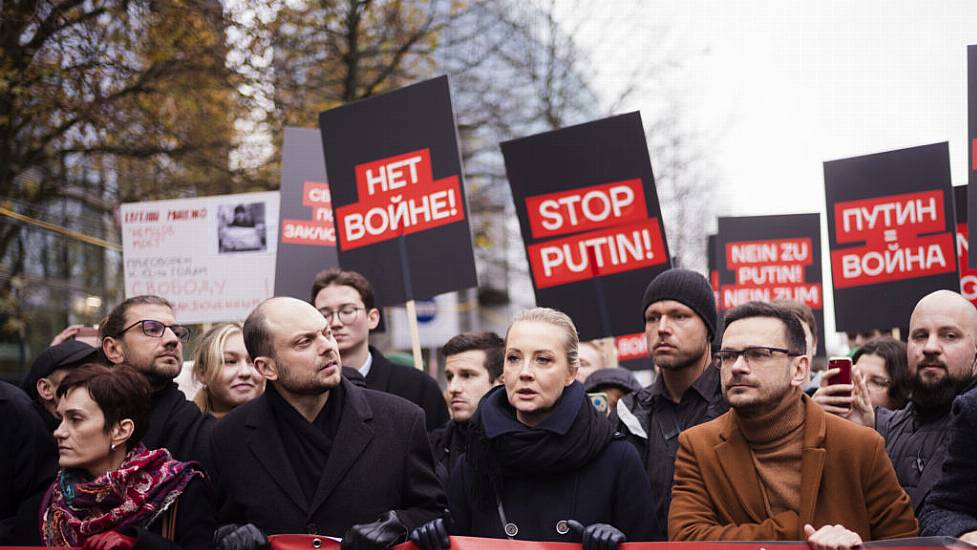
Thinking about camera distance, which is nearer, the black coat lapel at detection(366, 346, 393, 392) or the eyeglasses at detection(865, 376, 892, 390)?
the eyeglasses at detection(865, 376, 892, 390)

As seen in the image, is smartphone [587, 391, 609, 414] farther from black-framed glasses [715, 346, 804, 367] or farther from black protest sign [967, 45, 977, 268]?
black protest sign [967, 45, 977, 268]

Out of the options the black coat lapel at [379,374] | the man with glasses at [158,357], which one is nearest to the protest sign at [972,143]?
the black coat lapel at [379,374]

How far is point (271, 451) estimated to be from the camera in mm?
4531

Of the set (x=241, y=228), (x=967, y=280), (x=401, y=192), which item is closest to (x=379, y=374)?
(x=401, y=192)

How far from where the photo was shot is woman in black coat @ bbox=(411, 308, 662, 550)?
14.2 feet

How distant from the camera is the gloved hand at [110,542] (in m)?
4.20

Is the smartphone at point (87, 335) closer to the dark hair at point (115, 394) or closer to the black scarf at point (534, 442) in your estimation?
the dark hair at point (115, 394)

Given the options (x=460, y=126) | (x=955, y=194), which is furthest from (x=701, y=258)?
(x=955, y=194)

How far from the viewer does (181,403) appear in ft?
17.8

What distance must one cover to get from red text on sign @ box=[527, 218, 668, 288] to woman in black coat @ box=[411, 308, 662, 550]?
269 cm

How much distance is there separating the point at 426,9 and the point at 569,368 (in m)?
15.9

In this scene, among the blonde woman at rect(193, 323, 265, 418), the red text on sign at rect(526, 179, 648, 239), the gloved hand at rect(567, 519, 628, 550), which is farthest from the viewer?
the red text on sign at rect(526, 179, 648, 239)

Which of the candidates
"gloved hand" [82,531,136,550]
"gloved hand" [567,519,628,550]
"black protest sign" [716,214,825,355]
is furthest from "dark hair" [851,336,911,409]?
"gloved hand" [82,531,136,550]

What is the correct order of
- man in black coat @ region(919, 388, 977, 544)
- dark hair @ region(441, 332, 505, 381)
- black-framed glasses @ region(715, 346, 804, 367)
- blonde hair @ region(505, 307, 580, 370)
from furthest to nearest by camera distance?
dark hair @ region(441, 332, 505, 381) < blonde hair @ region(505, 307, 580, 370) < black-framed glasses @ region(715, 346, 804, 367) < man in black coat @ region(919, 388, 977, 544)
